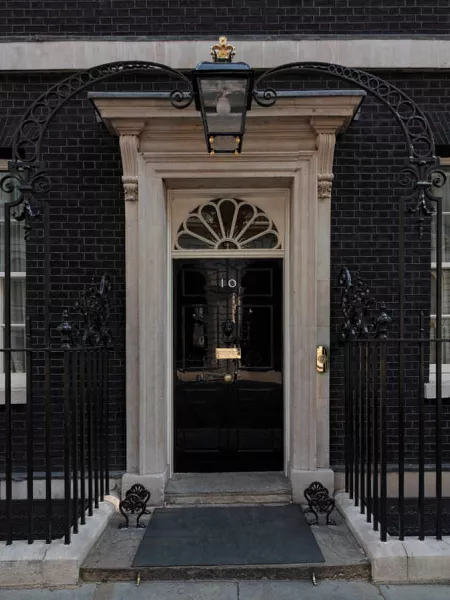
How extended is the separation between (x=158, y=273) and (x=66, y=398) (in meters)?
1.71

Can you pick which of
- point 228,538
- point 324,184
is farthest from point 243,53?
point 228,538

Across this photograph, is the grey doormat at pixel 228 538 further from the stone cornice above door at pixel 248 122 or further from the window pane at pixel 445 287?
the stone cornice above door at pixel 248 122

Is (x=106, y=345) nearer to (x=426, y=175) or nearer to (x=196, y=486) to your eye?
(x=196, y=486)

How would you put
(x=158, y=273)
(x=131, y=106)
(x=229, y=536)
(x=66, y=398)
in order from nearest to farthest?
(x=66, y=398) < (x=229, y=536) < (x=131, y=106) < (x=158, y=273)

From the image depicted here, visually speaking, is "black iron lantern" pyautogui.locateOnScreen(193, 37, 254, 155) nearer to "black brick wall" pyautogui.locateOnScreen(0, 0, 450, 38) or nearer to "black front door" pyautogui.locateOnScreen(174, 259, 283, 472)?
"black brick wall" pyautogui.locateOnScreen(0, 0, 450, 38)

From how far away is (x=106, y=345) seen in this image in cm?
482

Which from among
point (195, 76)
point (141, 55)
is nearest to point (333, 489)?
point (195, 76)

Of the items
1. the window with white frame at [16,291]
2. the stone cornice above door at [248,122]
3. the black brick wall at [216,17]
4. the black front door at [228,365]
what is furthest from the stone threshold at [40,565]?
the black brick wall at [216,17]

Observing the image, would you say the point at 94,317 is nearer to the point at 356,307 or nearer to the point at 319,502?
the point at 356,307

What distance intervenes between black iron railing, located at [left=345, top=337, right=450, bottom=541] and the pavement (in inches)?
15.0

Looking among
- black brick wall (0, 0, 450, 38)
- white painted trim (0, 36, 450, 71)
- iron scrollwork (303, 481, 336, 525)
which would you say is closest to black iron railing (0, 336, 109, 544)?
iron scrollwork (303, 481, 336, 525)

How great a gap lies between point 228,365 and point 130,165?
2.41 meters

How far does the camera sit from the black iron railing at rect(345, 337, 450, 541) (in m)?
3.85

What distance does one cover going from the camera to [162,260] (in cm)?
517
